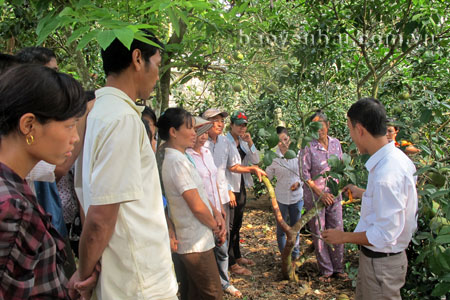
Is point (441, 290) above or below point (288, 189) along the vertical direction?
above

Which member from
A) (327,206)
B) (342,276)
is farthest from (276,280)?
(327,206)

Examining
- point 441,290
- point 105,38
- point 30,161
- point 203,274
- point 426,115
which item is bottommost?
point 203,274

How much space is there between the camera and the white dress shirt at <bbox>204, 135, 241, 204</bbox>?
13.5ft

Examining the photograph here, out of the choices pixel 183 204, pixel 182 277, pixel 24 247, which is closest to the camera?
pixel 24 247

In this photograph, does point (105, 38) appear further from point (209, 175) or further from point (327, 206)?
point (327, 206)

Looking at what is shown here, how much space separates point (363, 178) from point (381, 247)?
36.4 inches

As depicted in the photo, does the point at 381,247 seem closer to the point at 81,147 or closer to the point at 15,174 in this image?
the point at 81,147

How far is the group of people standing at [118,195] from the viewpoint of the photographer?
107 cm

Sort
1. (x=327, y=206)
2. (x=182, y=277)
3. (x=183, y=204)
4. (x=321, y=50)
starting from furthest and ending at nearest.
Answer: (x=327, y=206) < (x=321, y=50) < (x=182, y=277) < (x=183, y=204)

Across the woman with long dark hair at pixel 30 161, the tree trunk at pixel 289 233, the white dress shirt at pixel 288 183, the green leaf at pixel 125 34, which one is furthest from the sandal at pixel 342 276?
the green leaf at pixel 125 34

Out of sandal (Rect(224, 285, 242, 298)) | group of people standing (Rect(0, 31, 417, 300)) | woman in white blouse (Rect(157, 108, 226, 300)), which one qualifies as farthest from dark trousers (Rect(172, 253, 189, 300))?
sandal (Rect(224, 285, 242, 298))

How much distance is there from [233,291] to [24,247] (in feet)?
9.78

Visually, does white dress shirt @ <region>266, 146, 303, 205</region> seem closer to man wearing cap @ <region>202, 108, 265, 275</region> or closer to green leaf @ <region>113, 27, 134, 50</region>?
man wearing cap @ <region>202, 108, 265, 275</region>

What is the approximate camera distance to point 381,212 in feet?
6.77
